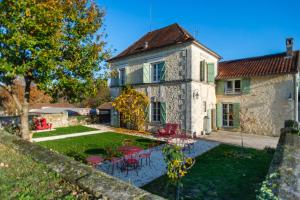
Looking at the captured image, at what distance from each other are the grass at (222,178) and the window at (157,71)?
26.9 ft

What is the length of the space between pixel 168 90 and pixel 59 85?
7.95 meters

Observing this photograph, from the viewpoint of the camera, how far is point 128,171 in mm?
7414

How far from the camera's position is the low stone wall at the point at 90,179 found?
2.65 m

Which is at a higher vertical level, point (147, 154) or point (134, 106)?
point (134, 106)

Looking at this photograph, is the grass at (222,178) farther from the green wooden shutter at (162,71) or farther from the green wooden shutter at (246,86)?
the green wooden shutter at (246,86)

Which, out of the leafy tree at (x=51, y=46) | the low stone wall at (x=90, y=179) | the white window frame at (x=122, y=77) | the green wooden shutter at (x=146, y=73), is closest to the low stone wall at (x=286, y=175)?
the low stone wall at (x=90, y=179)

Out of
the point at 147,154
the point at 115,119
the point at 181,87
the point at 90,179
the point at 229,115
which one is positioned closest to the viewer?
the point at 90,179

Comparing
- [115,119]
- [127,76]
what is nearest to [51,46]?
[127,76]

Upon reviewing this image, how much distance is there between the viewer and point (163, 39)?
1659 cm

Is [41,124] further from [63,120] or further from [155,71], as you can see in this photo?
[155,71]

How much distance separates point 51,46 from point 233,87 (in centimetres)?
1434

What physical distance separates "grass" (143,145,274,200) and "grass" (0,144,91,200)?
294 cm

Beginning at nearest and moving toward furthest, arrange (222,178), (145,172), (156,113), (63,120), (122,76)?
(222,178) → (145,172) → (156,113) → (63,120) → (122,76)

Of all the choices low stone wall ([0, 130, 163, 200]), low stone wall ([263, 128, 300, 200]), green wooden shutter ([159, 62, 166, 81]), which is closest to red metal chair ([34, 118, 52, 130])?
green wooden shutter ([159, 62, 166, 81])
